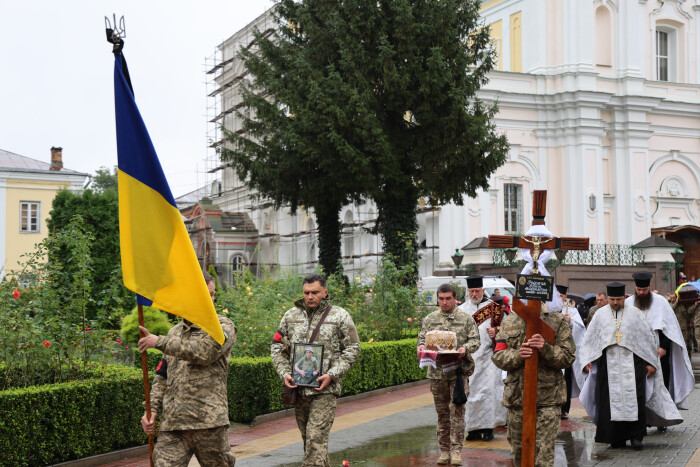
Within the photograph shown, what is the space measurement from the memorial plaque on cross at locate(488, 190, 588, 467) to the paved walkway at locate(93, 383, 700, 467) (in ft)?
8.00

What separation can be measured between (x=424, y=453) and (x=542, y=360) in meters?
2.94

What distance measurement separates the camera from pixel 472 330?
32.5 feet

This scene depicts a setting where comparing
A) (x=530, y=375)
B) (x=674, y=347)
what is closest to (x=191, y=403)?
(x=530, y=375)

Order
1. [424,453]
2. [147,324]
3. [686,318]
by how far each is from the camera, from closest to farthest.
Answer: [424,453] < [147,324] < [686,318]

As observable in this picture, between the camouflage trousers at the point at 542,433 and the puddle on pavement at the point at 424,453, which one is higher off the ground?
the camouflage trousers at the point at 542,433

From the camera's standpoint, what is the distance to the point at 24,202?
5222cm

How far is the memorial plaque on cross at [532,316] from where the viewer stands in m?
7.32

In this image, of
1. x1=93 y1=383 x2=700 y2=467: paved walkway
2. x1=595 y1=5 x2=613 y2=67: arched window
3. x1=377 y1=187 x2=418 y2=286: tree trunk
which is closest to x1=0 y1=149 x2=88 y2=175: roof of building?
x1=595 y1=5 x2=613 y2=67: arched window

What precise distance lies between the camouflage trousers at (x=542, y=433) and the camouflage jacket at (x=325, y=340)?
1533 millimetres

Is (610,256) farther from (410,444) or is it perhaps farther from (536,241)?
(536,241)

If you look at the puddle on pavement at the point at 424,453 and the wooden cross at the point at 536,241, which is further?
the puddle on pavement at the point at 424,453

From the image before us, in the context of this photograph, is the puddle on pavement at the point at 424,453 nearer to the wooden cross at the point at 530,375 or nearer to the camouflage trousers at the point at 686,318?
the wooden cross at the point at 530,375

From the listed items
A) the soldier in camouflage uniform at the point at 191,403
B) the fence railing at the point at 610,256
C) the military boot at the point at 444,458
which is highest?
the fence railing at the point at 610,256

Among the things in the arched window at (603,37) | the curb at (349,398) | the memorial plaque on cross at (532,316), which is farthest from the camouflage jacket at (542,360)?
the arched window at (603,37)
